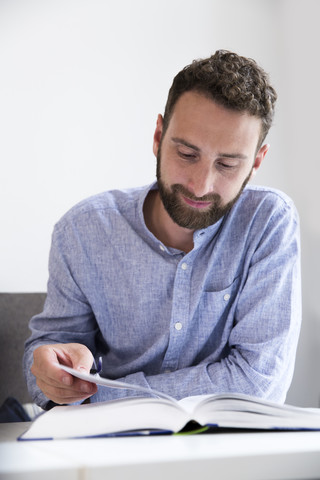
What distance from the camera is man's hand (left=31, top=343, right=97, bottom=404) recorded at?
36.5 inches

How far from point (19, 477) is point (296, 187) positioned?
261 centimetres

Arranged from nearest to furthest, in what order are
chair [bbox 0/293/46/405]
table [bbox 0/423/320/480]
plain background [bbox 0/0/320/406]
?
table [bbox 0/423/320/480]
chair [bbox 0/293/46/405]
plain background [bbox 0/0/320/406]

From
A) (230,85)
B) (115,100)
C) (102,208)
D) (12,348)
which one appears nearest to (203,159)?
(230,85)

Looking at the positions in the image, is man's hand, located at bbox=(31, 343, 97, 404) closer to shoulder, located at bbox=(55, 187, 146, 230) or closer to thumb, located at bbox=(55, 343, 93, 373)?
thumb, located at bbox=(55, 343, 93, 373)

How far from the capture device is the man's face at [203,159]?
1.25m

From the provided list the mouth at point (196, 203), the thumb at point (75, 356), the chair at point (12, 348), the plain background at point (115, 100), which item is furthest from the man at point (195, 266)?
the plain background at point (115, 100)

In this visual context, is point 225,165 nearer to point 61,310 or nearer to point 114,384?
point 61,310

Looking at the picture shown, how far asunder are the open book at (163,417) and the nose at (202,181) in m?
0.61

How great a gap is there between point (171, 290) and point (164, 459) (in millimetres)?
831

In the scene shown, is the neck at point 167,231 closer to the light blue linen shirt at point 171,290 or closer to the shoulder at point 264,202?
the light blue linen shirt at point 171,290

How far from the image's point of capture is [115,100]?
103 inches

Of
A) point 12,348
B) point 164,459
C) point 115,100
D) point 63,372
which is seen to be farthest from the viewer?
point 115,100

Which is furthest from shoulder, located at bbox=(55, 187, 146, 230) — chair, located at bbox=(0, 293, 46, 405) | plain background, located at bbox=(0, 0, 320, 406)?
plain background, located at bbox=(0, 0, 320, 406)

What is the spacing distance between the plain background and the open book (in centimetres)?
171
